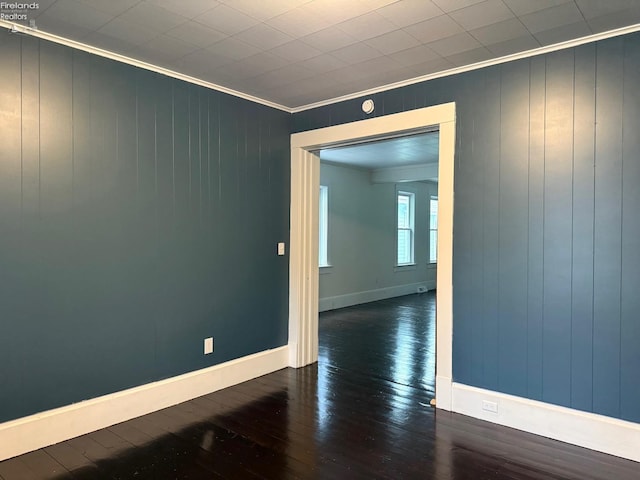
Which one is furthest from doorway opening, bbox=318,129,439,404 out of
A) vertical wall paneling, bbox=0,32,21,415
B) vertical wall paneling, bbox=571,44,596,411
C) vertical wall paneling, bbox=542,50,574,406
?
vertical wall paneling, bbox=0,32,21,415

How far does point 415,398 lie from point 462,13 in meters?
2.72

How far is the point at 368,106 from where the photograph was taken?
359 cm

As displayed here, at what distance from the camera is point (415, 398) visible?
3443mm

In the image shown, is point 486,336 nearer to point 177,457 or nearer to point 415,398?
point 415,398

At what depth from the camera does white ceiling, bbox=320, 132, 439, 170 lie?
5.60 m

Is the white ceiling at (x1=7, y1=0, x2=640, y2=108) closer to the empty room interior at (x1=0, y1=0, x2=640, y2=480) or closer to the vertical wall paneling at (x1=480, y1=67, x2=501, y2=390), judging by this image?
the empty room interior at (x1=0, y1=0, x2=640, y2=480)

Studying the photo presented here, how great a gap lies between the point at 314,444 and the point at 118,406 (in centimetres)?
137

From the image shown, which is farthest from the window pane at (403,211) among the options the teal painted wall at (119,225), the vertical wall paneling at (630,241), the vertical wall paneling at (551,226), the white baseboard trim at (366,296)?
the vertical wall paneling at (630,241)

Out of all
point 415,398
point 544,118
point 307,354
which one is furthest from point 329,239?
point 544,118

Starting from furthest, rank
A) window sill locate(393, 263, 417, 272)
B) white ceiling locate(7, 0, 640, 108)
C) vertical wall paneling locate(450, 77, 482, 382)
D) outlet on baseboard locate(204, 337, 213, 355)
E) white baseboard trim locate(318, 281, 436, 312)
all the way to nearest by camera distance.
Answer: window sill locate(393, 263, 417, 272) → white baseboard trim locate(318, 281, 436, 312) → outlet on baseboard locate(204, 337, 213, 355) → vertical wall paneling locate(450, 77, 482, 382) → white ceiling locate(7, 0, 640, 108)

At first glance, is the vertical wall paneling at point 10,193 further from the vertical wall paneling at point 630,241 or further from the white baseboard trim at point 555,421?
the vertical wall paneling at point 630,241

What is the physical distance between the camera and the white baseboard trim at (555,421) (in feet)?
8.30

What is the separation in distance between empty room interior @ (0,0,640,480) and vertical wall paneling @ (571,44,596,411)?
0.01 metres

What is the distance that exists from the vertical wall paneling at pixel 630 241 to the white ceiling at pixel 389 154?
272 cm
